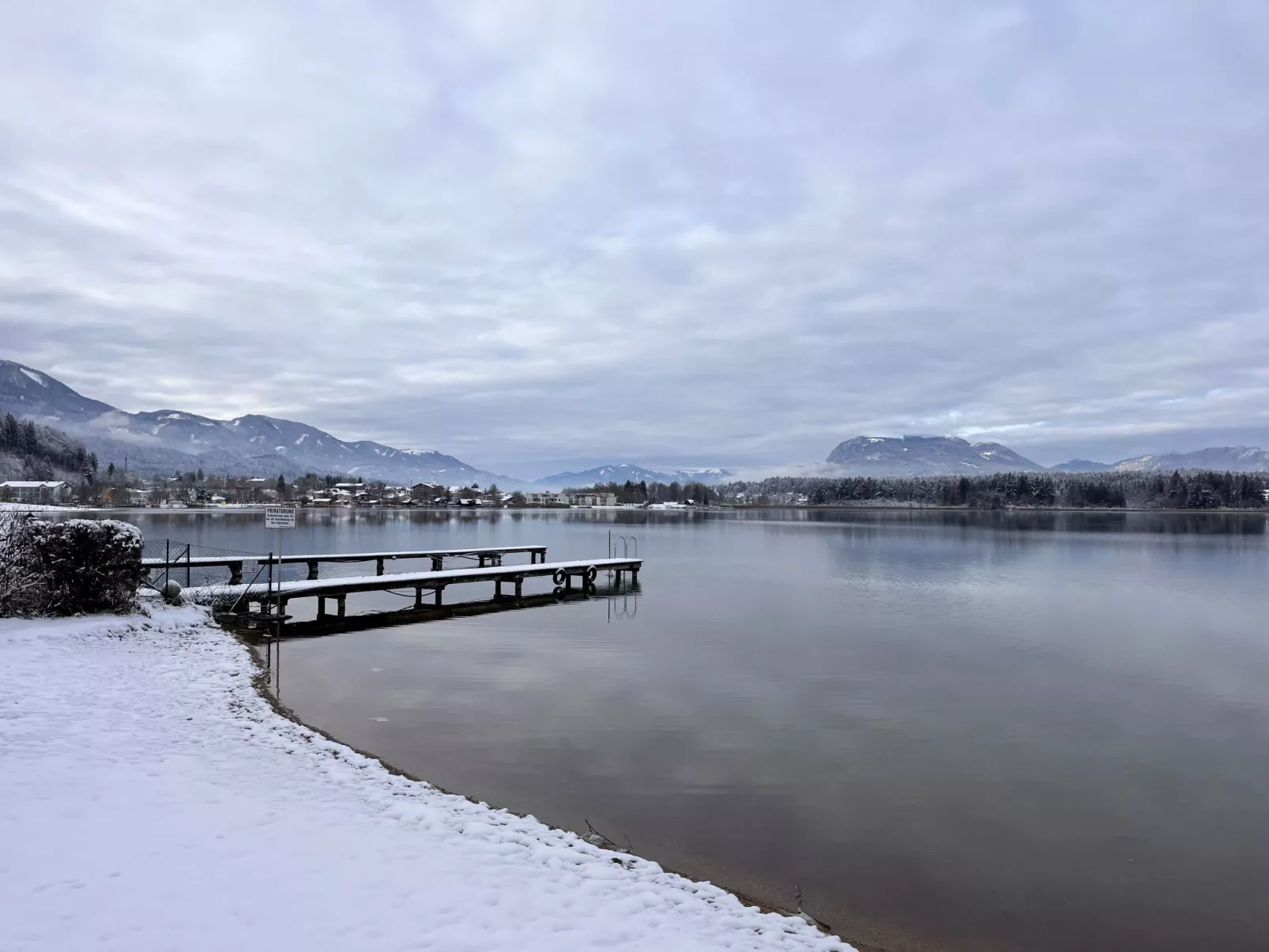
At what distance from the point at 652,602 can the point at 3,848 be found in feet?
81.3

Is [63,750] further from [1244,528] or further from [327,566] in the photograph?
[1244,528]

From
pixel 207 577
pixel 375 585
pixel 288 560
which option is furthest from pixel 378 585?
pixel 207 577

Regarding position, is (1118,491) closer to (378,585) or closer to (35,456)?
(378,585)

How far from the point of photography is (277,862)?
6.01 meters

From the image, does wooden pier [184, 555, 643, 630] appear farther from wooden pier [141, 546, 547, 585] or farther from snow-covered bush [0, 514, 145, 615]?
snow-covered bush [0, 514, 145, 615]

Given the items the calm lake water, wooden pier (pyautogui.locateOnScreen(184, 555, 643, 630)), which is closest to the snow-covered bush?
wooden pier (pyautogui.locateOnScreen(184, 555, 643, 630))

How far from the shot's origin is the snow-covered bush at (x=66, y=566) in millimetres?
14938

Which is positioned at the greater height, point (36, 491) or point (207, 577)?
point (36, 491)

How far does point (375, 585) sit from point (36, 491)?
137 meters

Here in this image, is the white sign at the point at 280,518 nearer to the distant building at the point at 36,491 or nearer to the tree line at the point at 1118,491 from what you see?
the distant building at the point at 36,491

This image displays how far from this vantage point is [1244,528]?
303 ft

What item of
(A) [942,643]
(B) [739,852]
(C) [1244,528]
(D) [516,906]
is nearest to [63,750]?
(D) [516,906]

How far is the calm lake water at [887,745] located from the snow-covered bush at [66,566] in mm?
4098

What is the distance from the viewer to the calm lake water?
762 centimetres
